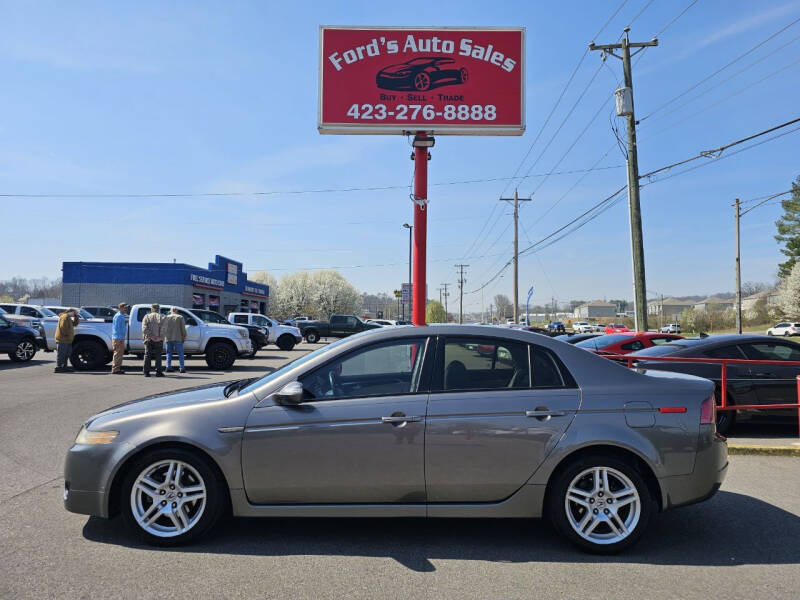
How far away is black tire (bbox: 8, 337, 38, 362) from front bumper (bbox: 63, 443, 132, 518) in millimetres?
17045

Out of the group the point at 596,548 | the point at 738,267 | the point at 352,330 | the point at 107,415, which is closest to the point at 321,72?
the point at 107,415

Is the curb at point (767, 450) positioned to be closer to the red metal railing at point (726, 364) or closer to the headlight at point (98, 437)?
the red metal railing at point (726, 364)

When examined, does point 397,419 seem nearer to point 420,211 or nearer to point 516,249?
point 420,211

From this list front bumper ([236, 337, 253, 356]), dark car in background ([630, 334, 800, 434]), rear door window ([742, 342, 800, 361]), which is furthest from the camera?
front bumper ([236, 337, 253, 356])

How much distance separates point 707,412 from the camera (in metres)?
4.24

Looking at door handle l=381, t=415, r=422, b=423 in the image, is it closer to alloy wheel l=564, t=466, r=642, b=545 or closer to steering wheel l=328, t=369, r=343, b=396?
steering wheel l=328, t=369, r=343, b=396

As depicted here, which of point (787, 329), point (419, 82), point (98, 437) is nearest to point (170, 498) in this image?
point (98, 437)

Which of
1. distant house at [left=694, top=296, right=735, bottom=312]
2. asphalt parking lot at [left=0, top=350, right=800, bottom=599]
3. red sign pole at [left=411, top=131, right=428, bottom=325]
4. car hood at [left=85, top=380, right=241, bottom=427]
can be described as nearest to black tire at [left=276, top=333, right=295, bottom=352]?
red sign pole at [left=411, top=131, right=428, bottom=325]

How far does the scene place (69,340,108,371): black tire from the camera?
17.0m

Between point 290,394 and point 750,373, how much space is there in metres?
7.05

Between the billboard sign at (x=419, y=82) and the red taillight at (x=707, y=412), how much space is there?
13.3 metres

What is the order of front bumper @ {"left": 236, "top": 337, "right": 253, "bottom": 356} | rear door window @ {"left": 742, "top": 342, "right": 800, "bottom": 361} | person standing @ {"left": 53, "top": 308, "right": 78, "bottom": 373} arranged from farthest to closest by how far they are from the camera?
1. front bumper @ {"left": 236, "top": 337, "right": 253, "bottom": 356}
2. person standing @ {"left": 53, "top": 308, "right": 78, "bottom": 373}
3. rear door window @ {"left": 742, "top": 342, "right": 800, "bottom": 361}

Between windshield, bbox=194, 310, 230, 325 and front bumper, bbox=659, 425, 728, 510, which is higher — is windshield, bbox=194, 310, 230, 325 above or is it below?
above

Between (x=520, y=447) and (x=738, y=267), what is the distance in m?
46.1
